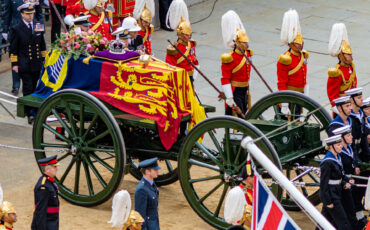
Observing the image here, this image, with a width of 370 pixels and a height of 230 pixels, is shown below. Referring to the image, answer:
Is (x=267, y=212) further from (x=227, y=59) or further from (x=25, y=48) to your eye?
(x=25, y=48)

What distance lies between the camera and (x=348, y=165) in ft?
29.6

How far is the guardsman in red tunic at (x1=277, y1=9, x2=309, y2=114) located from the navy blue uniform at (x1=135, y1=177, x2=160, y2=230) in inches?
148

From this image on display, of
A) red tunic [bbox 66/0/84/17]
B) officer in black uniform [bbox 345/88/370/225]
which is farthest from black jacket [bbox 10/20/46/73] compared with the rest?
officer in black uniform [bbox 345/88/370/225]

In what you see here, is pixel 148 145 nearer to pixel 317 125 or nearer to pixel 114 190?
pixel 114 190

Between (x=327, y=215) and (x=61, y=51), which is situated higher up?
(x=61, y=51)

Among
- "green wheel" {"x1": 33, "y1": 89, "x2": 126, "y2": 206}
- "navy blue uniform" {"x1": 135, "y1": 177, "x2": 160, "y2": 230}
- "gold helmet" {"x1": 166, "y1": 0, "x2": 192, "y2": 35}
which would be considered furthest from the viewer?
"gold helmet" {"x1": 166, "y1": 0, "x2": 192, "y2": 35}

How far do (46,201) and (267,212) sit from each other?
310cm

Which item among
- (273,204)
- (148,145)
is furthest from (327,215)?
(273,204)

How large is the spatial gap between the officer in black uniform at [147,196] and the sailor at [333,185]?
1.64 meters

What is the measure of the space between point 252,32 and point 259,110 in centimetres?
760

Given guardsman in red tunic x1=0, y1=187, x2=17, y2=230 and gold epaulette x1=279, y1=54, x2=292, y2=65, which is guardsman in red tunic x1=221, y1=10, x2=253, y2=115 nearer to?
gold epaulette x1=279, y1=54, x2=292, y2=65

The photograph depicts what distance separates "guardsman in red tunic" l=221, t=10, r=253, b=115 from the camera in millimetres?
11391

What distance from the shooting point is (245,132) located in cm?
877

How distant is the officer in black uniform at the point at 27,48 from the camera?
41.6 ft
